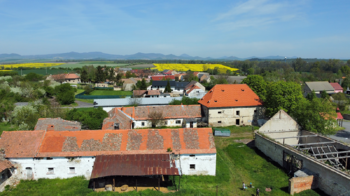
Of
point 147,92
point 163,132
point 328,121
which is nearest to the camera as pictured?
point 163,132

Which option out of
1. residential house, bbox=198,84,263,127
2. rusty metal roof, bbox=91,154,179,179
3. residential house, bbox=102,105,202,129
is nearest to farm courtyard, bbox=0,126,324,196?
rusty metal roof, bbox=91,154,179,179

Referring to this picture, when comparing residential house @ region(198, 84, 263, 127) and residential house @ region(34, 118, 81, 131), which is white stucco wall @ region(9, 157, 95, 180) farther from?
residential house @ region(198, 84, 263, 127)

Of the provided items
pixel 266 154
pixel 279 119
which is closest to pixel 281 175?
pixel 266 154

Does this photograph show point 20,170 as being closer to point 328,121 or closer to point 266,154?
point 266,154

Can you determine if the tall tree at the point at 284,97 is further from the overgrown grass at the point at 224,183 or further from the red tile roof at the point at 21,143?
the red tile roof at the point at 21,143

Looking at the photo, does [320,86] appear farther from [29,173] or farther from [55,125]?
[29,173]

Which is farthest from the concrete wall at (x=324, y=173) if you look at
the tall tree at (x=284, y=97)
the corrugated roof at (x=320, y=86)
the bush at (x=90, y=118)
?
the corrugated roof at (x=320, y=86)
